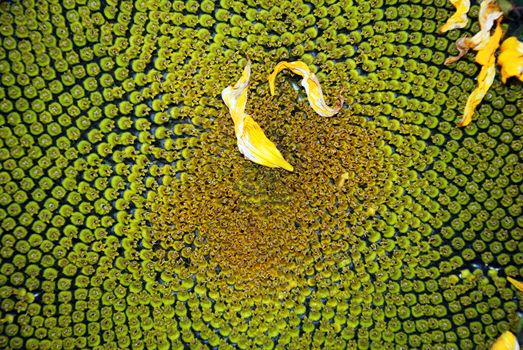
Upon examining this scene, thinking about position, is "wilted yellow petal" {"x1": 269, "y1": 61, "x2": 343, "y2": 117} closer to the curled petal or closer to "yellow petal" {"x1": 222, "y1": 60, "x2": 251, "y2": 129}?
"yellow petal" {"x1": 222, "y1": 60, "x2": 251, "y2": 129}

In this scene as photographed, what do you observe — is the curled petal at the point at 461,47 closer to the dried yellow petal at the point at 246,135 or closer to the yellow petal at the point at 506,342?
the dried yellow petal at the point at 246,135

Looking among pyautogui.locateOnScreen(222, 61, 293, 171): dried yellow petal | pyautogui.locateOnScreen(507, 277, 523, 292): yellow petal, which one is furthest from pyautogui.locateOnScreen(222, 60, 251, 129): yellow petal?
pyautogui.locateOnScreen(507, 277, 523, 292): yellow petal

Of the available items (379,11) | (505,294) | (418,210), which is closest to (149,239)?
(418,210)

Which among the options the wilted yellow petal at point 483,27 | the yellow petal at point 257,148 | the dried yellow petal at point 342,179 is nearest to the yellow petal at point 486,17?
the wilted yellow petal at point 483,27

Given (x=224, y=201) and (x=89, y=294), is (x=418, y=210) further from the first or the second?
(x=89, y=294)

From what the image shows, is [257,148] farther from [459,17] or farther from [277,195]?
[459,17]

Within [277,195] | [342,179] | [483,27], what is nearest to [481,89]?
[483,27]
